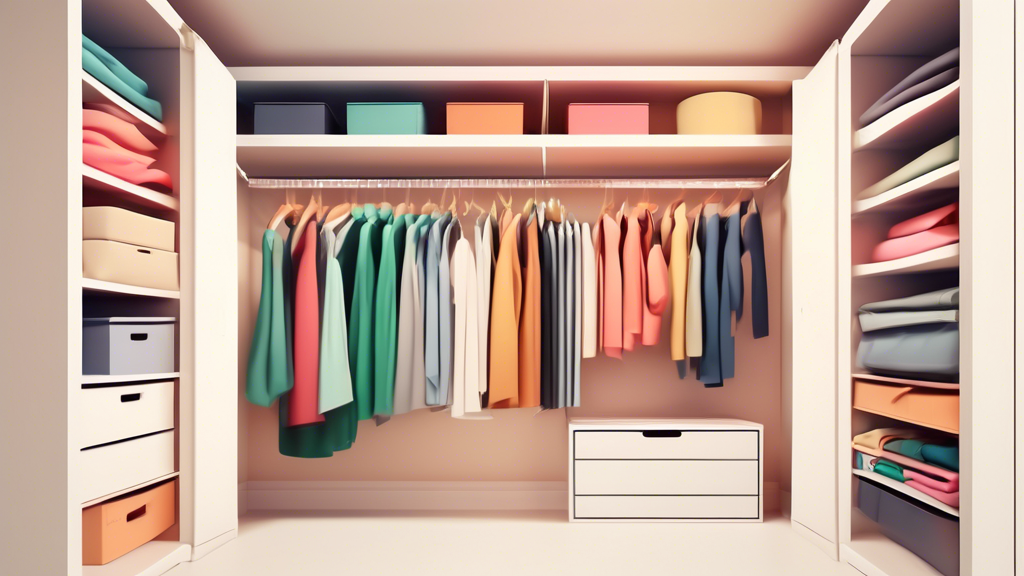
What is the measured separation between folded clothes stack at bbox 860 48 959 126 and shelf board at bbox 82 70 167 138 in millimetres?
2456

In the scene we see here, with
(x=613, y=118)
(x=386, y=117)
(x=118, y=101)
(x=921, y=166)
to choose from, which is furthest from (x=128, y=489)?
(x=921, y=166)

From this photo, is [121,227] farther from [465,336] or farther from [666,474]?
[666,474]

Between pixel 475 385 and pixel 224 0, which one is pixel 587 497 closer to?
pixel 475 385

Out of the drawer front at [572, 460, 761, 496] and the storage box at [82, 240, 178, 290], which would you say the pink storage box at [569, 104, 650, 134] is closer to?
the drawer front at [572, 460, 761, 496]

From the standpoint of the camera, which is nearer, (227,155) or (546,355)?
(227,155)

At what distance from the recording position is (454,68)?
281cm

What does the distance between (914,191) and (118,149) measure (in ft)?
8.19

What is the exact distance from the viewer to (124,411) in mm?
2004

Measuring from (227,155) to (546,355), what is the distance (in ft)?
5.10

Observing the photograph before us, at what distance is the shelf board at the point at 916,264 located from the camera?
183cm

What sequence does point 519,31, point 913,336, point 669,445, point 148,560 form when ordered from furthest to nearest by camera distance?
point 669,445
point 519,31
point 148,560
point 913,336

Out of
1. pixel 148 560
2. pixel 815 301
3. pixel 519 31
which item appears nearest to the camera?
pixel 148 560

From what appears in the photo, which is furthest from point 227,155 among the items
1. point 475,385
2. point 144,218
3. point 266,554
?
point 266,554

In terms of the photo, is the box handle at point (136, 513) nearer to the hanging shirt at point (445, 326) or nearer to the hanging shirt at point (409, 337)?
the hanging shirt at point (409, 337)
